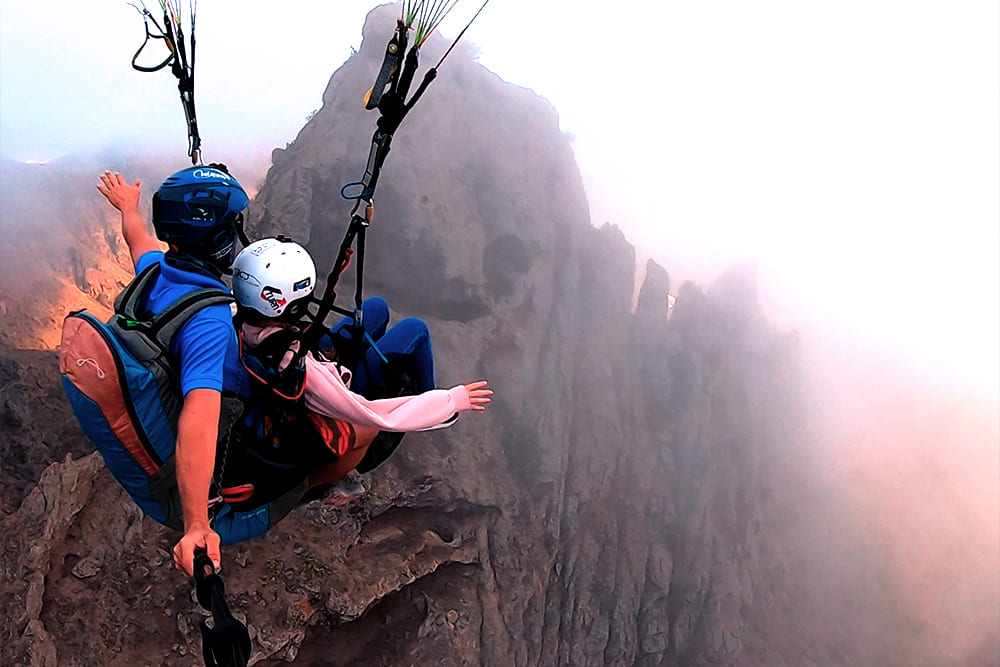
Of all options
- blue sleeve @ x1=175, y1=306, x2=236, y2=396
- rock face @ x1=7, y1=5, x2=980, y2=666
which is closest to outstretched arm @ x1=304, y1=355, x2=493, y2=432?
blue sleeve @ x1=175, y1=306, x2=236, y2=396

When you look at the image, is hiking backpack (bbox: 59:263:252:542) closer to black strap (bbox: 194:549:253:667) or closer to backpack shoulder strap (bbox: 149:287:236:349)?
backpack shoulder strap (bbox: 149:287:236:349)

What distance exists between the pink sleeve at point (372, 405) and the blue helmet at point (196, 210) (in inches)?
48.1

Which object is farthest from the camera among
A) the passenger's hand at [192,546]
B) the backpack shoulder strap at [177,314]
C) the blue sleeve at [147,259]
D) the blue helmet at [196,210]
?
the blue sleeve at [147,259]

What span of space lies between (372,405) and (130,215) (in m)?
2.92

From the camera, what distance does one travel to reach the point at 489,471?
71.5 ft

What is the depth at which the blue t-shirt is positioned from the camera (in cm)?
353

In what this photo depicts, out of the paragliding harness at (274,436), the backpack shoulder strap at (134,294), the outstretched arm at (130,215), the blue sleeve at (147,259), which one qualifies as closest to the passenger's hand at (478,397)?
the paragliding harness at (274,436)

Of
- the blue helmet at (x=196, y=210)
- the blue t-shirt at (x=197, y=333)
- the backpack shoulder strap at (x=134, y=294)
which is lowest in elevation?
the backpack shoulder strap at (x=134, y=294)

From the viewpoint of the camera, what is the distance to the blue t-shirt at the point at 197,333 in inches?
139

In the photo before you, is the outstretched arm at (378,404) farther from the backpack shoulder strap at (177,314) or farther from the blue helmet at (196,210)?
the backpack shoulder strap at (177,314)

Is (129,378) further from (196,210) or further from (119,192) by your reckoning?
(119,192)

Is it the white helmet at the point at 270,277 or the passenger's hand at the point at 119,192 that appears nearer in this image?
the white helmet at the point at 270,277

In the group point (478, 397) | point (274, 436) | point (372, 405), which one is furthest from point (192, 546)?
point (478, 397)

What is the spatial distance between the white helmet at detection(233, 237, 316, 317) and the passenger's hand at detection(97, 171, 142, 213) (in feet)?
6.09
